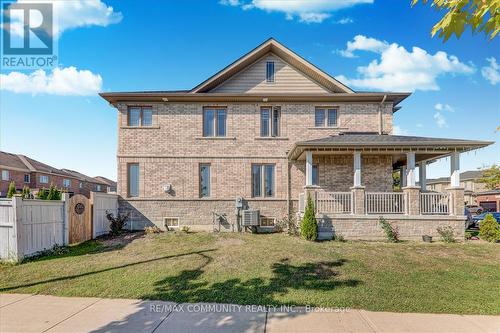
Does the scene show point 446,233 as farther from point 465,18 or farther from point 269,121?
point 465,18

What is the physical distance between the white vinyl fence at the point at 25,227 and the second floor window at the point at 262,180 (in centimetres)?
795

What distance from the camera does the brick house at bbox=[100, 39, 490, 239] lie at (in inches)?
525

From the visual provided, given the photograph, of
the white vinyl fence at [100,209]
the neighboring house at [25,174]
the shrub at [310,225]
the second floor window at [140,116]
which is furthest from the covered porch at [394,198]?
the neighboring house at [25,174]

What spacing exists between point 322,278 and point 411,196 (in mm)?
6560

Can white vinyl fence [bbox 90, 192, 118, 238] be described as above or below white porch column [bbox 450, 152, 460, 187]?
below

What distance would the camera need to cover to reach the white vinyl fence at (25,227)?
7711mm

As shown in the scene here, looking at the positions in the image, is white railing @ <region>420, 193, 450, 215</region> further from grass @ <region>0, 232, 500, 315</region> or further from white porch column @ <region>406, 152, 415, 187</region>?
grass @ <region>0, 232, 500, 315</region>

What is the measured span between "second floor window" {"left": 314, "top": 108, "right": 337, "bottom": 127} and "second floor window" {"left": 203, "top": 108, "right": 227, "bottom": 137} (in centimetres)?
450

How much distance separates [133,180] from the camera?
13633 mm

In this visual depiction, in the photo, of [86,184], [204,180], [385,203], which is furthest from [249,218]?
[86,184]

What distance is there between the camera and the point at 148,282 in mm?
6098

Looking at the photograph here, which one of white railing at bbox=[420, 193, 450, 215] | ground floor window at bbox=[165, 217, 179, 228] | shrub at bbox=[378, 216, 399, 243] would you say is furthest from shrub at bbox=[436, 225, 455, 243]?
ground floor window at bbox=[165, 217, 179, 228]

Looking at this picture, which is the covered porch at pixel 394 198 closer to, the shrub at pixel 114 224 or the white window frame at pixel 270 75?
the white window frame at pixel 270 75

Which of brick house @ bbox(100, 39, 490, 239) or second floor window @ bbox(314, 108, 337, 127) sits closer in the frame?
brick house @ bbox(100, 39, 490, 239)
